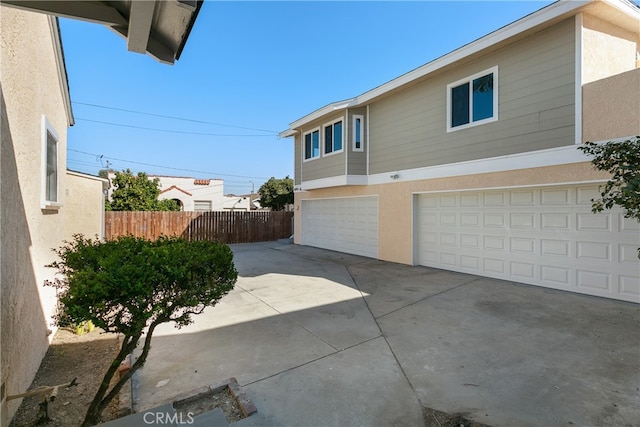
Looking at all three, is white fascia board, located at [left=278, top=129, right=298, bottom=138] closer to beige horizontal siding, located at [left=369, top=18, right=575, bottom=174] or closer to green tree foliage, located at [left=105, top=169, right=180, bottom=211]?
beige horizontal siding, located at [left=369, top=18, right=575, bottom=174]

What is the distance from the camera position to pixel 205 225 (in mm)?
15961

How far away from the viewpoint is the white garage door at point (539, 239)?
5684mm

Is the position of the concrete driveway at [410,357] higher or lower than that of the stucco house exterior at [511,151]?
lower

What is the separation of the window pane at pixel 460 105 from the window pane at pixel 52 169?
28.3 feet

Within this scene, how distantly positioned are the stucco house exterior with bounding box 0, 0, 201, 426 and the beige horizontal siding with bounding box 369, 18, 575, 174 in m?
7.08

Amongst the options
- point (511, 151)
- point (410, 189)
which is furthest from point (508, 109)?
point (410, 189)

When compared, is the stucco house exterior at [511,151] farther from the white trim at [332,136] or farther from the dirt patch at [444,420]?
the dirt patch at [444,420]

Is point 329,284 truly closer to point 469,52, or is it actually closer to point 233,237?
point 469,52

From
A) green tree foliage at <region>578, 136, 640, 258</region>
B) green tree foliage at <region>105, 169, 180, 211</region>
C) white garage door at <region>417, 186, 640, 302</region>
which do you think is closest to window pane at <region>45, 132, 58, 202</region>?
green tree foliage at <region>578, 136, 640, 258</region>

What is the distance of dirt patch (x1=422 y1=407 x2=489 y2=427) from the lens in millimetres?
2518

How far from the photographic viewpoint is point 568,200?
20.5ft

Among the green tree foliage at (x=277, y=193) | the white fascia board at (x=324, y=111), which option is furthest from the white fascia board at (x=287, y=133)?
the green tree foliage at (x=277, y=193)

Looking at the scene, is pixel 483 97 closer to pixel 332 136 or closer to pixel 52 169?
Result: pixel 332 136

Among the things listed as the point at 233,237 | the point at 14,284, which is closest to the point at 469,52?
the point at 14,284
